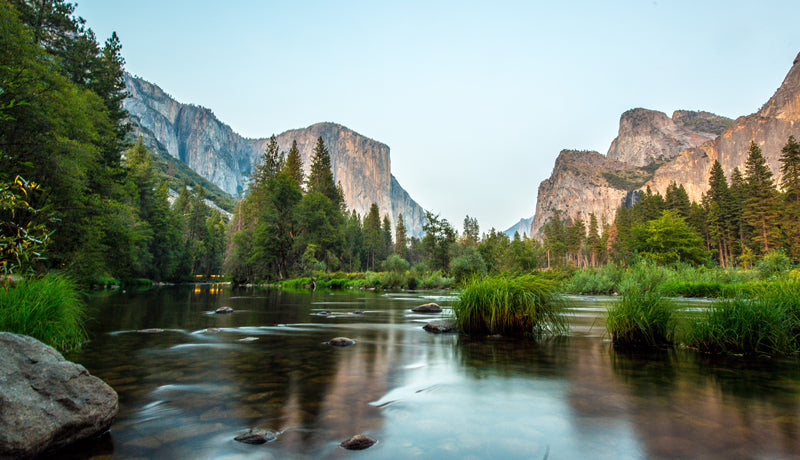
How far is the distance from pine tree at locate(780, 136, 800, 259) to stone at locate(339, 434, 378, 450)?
230 ft

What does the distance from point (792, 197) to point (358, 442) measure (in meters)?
75.8

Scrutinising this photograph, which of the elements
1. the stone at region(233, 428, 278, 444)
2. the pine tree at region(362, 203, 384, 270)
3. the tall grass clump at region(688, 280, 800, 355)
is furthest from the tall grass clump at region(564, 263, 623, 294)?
the pine tree at region(362, 203, 384, 270)

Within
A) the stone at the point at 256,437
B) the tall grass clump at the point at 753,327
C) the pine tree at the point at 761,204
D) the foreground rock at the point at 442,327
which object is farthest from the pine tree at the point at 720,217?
the stone at the point at 256,437

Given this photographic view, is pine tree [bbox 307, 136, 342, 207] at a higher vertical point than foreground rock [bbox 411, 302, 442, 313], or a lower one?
higher

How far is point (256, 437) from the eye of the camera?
3512mm

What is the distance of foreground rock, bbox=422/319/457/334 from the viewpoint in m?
10.8

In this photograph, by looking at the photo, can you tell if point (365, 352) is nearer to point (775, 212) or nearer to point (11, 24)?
point (11, 24)

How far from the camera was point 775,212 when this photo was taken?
184 feet

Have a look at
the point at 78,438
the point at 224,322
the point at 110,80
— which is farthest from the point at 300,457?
the point at 110,80

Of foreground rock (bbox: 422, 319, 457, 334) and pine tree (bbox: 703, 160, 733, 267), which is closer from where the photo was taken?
foreground rock (bbox: 422, 319, 457, 334)

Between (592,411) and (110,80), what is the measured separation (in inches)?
1459

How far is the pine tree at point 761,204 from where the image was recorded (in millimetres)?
56531

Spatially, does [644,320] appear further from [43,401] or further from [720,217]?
[720,217]

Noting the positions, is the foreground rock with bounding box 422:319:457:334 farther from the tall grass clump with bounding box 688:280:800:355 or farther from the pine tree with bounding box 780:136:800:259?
the pine tree with bounding box 780:136:800:259
